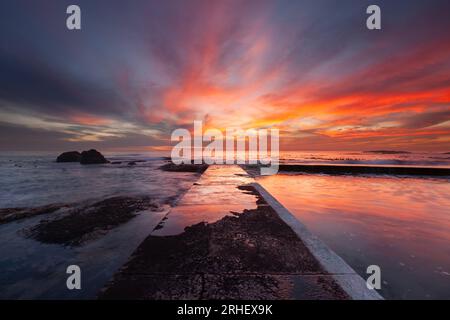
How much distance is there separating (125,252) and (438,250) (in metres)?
6.90

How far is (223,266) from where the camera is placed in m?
2.39

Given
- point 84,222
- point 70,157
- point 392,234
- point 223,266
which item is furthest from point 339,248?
point 70,157

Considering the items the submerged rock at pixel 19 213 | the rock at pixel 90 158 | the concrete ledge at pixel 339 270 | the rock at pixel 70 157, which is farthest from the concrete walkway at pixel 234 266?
the rock at pixel 70 157

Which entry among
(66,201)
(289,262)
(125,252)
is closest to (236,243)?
(289,262)

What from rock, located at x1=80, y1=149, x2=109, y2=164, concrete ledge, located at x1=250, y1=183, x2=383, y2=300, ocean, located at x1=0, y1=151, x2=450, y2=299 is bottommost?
ocean, located at x1=0, y1=151, x2=450, y2=299

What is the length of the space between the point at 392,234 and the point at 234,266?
5.12 meters

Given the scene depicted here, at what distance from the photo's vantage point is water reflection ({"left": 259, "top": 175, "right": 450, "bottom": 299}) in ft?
10.9

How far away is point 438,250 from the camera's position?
4363 millimetres

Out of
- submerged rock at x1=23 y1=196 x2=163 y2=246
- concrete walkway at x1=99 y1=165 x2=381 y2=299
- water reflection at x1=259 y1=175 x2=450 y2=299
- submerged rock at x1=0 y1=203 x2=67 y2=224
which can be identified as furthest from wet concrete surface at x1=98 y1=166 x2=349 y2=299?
submerged rock at x1=0 y1=203 x2=67 y2=224

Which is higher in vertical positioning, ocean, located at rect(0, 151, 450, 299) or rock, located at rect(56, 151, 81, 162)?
rock, located at rect(56, 151, 81, 162)

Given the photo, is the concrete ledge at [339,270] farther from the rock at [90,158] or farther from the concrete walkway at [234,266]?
the rock at [90,158]

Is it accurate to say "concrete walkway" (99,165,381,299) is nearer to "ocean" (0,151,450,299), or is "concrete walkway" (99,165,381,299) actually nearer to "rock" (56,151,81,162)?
"ocean" (0,151,450,299)

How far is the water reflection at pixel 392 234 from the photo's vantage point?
10.9ft

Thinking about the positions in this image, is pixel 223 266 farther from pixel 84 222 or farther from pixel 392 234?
pixel 84 222
